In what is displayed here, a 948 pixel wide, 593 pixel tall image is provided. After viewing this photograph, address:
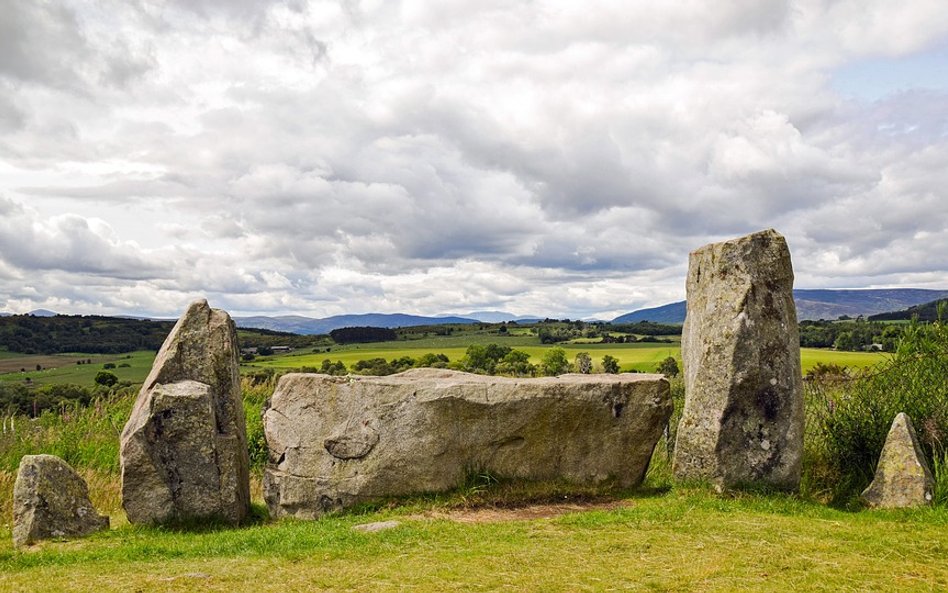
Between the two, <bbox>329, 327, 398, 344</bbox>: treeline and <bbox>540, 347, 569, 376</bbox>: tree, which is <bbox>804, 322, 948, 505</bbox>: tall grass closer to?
<bbox>540, 347, 569, 376</bbox>: tree

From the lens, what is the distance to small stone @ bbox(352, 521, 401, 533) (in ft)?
41.1

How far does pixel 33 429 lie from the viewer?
20859mm

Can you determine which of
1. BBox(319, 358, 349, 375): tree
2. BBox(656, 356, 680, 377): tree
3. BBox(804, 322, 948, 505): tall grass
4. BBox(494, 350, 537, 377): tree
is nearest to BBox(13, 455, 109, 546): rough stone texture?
BBox(804, 322, 948, 505): tall grass

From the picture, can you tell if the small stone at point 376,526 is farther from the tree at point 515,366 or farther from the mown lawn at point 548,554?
the tree at point 515,366

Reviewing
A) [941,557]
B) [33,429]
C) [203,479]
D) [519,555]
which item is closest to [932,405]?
[941,557]

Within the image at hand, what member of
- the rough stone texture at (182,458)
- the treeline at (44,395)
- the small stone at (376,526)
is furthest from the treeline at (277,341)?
the small stone at (376,526)

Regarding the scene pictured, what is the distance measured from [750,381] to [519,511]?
5.07 metres

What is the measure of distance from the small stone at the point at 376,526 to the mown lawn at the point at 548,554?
0.25 meters

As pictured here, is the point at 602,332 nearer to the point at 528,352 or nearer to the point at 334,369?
the point at 528,352

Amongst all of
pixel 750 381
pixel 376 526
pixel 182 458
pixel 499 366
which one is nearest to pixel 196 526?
pixel 182 458

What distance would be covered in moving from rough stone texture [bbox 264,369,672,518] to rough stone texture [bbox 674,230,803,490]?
1.17 metres

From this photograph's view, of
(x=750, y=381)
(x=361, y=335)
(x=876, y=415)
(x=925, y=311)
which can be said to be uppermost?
(x=925, y=311)

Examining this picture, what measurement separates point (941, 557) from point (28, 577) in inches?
490

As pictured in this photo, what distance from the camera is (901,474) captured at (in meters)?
13.3
